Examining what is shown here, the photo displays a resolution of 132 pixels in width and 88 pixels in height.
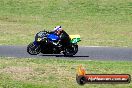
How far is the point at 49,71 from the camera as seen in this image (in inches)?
711

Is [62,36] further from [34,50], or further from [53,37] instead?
Result: [34,50]

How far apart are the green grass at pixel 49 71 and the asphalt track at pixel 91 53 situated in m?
1.39

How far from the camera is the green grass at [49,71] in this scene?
53.7ft

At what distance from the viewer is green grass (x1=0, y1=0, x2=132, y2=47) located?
31083 mm

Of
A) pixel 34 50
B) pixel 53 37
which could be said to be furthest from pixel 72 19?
pixel 34 50

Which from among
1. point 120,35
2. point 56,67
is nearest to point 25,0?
point 120,35

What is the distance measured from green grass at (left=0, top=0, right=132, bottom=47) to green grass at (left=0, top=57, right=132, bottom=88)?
283 inches

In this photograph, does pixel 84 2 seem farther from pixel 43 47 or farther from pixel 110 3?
pixel 43 47

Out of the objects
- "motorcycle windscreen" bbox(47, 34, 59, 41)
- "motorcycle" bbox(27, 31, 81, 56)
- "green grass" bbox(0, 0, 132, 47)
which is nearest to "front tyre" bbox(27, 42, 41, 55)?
"motorcycle" bbox(27, 31, 81, 56)

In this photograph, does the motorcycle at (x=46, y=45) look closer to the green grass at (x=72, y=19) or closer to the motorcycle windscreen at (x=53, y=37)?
the motorcycle windscreen at (x=53, y=37)

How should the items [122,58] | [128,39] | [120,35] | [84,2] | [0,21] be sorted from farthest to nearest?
[84,2] → [0,21] → [120,35] → [128,39] → [122,58]

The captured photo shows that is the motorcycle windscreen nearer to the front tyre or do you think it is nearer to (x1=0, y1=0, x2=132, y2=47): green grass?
the front tyre

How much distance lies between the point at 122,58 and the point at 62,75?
19.7 ft

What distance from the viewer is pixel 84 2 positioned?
157 ft
